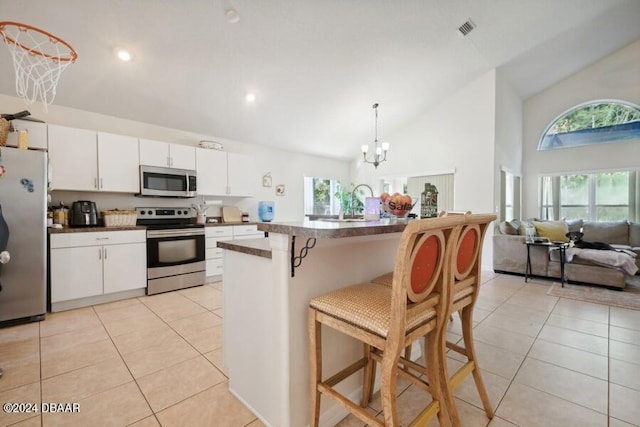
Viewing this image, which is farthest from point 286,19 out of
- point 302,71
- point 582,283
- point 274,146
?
point 582,283

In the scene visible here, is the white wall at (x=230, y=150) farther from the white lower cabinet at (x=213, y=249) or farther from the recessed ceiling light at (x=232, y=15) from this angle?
the recessed ceiling light at (x=232, y=15)

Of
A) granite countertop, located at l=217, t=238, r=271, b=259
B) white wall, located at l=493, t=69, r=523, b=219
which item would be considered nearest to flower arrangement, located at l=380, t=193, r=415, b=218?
granite countertop, located at l=217, t=238, r=271, b=259

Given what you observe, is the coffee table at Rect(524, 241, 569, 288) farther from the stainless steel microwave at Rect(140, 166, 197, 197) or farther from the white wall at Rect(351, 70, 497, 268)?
the stainless steel microwave at Rect(140, 166, 197, 197)

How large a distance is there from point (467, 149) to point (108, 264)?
6024 millimetres

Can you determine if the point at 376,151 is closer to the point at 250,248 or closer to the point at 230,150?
the point at 230,150

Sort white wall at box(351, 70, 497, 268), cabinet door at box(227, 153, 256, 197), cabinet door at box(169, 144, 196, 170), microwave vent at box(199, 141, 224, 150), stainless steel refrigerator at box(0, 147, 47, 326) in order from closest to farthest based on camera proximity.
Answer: stainless steel refrigerator at box(0, 147, 47, 326) < cabinet door at box(169, 144, 196, 170) < microwave vent at box(199, 141, 224, 150) < cabinet door at box(227, 153, 256, 197) < white wall at box(351, 70, 497, 268)

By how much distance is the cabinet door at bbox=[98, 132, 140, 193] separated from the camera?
3412 millimetres

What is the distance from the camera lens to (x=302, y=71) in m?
3.74

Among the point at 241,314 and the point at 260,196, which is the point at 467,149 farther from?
the point at 241,314

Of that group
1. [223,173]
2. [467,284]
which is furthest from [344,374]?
[223,173]

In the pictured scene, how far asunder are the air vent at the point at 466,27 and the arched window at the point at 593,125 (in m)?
3.92

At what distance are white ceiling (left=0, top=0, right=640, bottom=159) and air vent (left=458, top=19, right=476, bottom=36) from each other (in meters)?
0.08

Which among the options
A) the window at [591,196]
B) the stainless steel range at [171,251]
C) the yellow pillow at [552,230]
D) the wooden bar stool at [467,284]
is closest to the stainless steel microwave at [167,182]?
the stainless steel range at [171,251]

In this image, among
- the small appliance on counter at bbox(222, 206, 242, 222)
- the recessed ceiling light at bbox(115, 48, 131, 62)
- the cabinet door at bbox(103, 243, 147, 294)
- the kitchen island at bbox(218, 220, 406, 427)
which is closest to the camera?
the kitchen island at bbox(218, 220, 406, 427)
